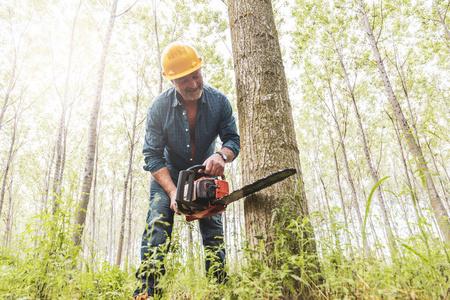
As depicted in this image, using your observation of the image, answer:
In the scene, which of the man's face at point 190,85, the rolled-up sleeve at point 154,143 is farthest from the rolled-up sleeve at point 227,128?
the rolled-up sleeve at point 154,143

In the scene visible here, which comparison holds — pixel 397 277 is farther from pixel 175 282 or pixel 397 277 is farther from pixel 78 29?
pixel 78 29

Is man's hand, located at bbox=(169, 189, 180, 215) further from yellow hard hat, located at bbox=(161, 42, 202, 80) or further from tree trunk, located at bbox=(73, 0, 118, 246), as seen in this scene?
tree trunk, located at bbox=(73, 0, 118, 246)

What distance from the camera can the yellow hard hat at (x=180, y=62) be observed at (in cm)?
270

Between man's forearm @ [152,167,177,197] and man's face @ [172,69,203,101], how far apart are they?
0.75 metres

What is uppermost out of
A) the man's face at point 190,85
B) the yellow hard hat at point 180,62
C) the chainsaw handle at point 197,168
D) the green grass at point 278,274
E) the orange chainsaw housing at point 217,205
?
the yellow hard hat at point 180,62

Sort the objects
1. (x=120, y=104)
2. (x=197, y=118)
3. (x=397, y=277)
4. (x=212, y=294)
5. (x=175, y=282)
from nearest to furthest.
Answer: (x=397, y=277)
(x=212, y=294)
(x=175, y=282)
(x=197, y=118)
(x=120, y=104)

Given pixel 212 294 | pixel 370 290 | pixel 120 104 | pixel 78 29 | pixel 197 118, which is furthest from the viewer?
pixel 120 104

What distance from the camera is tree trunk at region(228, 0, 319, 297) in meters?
2.11

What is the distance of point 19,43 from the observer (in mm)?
13930

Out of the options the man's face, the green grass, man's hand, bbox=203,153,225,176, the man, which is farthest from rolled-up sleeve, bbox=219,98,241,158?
the green grass

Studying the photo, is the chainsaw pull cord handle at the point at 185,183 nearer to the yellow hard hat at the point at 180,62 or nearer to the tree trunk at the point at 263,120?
the tree trunk at the point at 263,120

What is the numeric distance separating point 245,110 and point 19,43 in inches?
625

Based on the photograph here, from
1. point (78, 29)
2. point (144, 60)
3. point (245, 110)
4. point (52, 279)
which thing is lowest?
point (52, 279)

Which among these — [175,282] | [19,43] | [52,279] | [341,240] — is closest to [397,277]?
[341,240]
